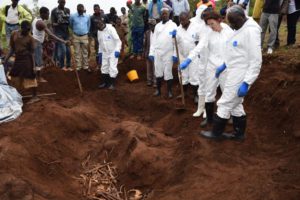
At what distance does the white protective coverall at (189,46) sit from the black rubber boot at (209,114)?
155 centimetres

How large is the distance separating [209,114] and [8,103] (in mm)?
4075

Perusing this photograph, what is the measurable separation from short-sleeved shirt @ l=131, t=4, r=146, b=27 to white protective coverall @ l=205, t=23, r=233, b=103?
5.26m

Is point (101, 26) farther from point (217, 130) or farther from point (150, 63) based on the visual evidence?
point (217, 130)

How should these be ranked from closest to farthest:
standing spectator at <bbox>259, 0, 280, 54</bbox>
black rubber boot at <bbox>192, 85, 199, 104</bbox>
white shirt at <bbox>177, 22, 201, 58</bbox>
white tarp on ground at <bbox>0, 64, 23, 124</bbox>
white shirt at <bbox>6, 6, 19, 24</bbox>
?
white tarp on ground at <bbox>0, 64, 23, 124</bbox>, white shirt at <bbox>177, 22, 201, 58</bbox>, black rubber boot at <bbox>192, 85, 199, 104</bbox>, standing spectator at <bbox>259, 0, 280, 54</bbox>, white shirt at <bbox>6, 6, 19, 24</bbox>

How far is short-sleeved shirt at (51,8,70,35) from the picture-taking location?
11242 millimetres

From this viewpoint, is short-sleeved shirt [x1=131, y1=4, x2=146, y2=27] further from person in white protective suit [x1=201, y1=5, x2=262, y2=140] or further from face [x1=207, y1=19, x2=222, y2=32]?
person in white protective suit [x1=201, y1=5, x2=262, y2=140]

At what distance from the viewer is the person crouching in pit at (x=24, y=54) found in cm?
872

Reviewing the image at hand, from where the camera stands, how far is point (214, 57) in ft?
23.2

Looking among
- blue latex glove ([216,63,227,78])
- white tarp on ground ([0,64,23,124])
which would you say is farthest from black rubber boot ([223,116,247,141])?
white tarp on ground ([0,64,23,124])

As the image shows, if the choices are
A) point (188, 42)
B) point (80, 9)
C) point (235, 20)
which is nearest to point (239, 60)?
point (235, 20)

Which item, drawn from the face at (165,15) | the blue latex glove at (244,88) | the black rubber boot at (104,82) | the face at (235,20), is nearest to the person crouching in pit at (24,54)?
the black rubber boot at (104,82)

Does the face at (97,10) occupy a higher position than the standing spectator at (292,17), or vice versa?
the face at (97,10)

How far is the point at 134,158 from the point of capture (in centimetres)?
673

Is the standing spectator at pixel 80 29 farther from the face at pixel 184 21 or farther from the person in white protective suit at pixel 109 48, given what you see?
the face at pixel 184 21
